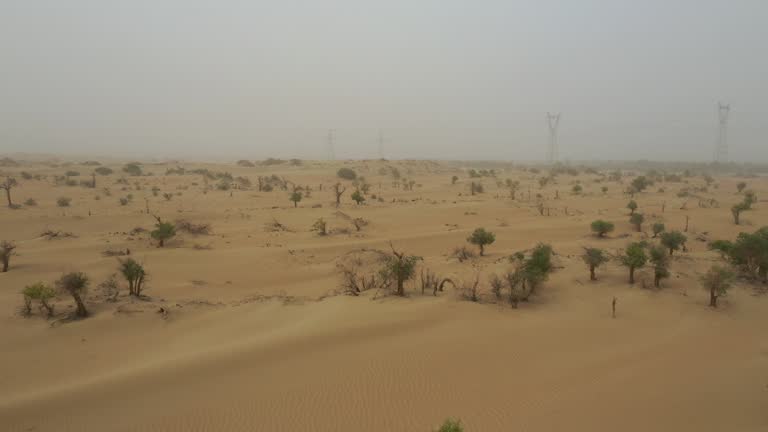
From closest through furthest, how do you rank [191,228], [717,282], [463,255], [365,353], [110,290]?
[365,353], [717,282], [110,290], [463,255], [191,228]

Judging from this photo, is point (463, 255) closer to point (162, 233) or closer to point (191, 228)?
point (162, 233)

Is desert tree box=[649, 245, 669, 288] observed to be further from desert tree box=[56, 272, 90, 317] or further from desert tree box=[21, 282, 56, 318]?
desert tree box=[21, 282, 56, 318]

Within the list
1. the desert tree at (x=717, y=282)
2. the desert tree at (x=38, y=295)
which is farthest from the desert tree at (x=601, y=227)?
the desert tree at (x=38, y=295)

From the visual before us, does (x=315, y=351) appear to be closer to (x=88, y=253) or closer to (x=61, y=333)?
(x=61, y=333)

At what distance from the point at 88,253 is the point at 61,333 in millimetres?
7587

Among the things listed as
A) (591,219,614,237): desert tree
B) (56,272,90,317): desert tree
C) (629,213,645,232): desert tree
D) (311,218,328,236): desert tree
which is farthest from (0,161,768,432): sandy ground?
(629,213,645,232): desert tree

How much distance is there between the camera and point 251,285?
12367 mm

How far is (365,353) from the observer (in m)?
7.59

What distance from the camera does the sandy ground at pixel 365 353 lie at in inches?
236

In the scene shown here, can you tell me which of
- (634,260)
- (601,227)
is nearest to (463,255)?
(634,260)

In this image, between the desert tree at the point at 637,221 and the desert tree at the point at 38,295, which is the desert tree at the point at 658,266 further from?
the desert tree at the point at 38,295

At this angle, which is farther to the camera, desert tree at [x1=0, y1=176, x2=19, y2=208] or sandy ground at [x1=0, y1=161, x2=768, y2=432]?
desert tree at [x1=0, y1=176, x2=19, y2=208]

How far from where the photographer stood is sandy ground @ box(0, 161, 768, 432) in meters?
5.99

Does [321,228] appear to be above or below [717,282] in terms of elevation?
below
